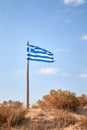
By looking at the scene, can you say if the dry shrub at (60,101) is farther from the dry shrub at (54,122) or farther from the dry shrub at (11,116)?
the dry shrub at (11,116)

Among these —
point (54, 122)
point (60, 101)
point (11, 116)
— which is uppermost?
point (60, 101)

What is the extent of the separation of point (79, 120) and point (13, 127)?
3227mm

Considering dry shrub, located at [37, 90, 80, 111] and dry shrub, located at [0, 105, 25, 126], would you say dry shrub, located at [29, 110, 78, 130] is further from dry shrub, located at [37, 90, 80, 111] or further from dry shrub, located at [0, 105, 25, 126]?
dry shrub, located at [37, 90, 80, 111]

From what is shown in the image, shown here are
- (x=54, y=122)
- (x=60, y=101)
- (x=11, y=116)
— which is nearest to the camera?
(x=11, y=116)

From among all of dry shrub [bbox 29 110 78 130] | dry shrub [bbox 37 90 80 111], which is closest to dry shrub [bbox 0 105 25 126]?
dry shrub [bbox 29 110 78 130]

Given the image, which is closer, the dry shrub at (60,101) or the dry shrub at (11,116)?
the dry shrub at (11,116)

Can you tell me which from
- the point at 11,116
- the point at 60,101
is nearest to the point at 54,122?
the point at 11,116

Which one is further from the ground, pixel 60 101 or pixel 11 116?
pixel 60 101

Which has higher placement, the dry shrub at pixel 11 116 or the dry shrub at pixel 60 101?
the dry shrub at pixel 60 101

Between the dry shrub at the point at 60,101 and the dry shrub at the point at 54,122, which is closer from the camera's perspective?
the dry shrub at the point at 54,122

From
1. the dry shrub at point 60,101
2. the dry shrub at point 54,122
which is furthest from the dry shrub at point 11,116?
the dry shrub at point 60,101

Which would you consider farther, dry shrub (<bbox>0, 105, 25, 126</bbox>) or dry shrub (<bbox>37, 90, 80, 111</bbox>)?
dry shrub (<bbox>37, 90, 80, 111</bbox>)

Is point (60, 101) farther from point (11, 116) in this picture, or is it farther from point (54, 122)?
point (11, 116)

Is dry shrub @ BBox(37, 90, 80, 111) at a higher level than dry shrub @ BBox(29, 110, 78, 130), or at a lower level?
higher
